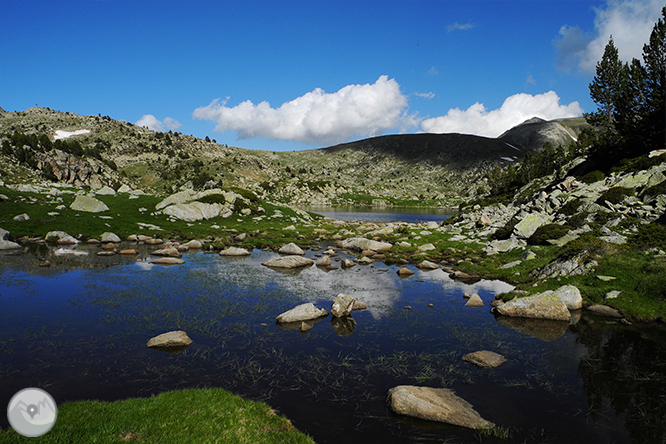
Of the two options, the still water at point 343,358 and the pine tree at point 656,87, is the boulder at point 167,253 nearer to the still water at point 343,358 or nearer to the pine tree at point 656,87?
the still water at point 343,358

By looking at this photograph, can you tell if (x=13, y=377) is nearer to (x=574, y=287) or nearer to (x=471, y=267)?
(x=574, y=287)

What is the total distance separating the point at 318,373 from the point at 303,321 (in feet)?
20.6

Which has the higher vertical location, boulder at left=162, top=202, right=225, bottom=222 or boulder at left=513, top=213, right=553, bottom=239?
boulder at left=162, top=202, right=225, bottom=222

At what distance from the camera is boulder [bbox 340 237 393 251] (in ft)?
158

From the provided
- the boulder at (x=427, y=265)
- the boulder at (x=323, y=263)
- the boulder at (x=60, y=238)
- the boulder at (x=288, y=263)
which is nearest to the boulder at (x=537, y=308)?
the boulder at (x=427, y=265)

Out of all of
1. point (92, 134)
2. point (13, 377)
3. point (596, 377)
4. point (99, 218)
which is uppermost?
point (92, 134)

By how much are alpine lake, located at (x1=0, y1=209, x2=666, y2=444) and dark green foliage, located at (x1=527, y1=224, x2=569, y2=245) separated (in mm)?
13731

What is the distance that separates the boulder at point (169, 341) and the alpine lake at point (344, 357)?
567 mm

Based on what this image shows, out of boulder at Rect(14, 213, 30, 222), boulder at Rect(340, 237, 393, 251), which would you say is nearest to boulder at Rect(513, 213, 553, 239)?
boulder at Rect(340, 237, 393, 251)

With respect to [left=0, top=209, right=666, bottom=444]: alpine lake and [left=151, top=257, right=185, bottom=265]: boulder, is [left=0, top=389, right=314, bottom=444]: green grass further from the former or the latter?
[left=151, top=257, right=185, bottom=265]: boulder

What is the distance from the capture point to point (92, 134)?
198500 mm

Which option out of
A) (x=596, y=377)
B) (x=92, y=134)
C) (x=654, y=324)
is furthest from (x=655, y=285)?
(x=92, y=134)

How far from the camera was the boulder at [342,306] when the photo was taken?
22578mm

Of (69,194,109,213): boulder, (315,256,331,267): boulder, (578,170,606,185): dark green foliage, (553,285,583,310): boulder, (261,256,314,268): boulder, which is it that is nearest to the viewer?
(553,285,583,310): boulder
